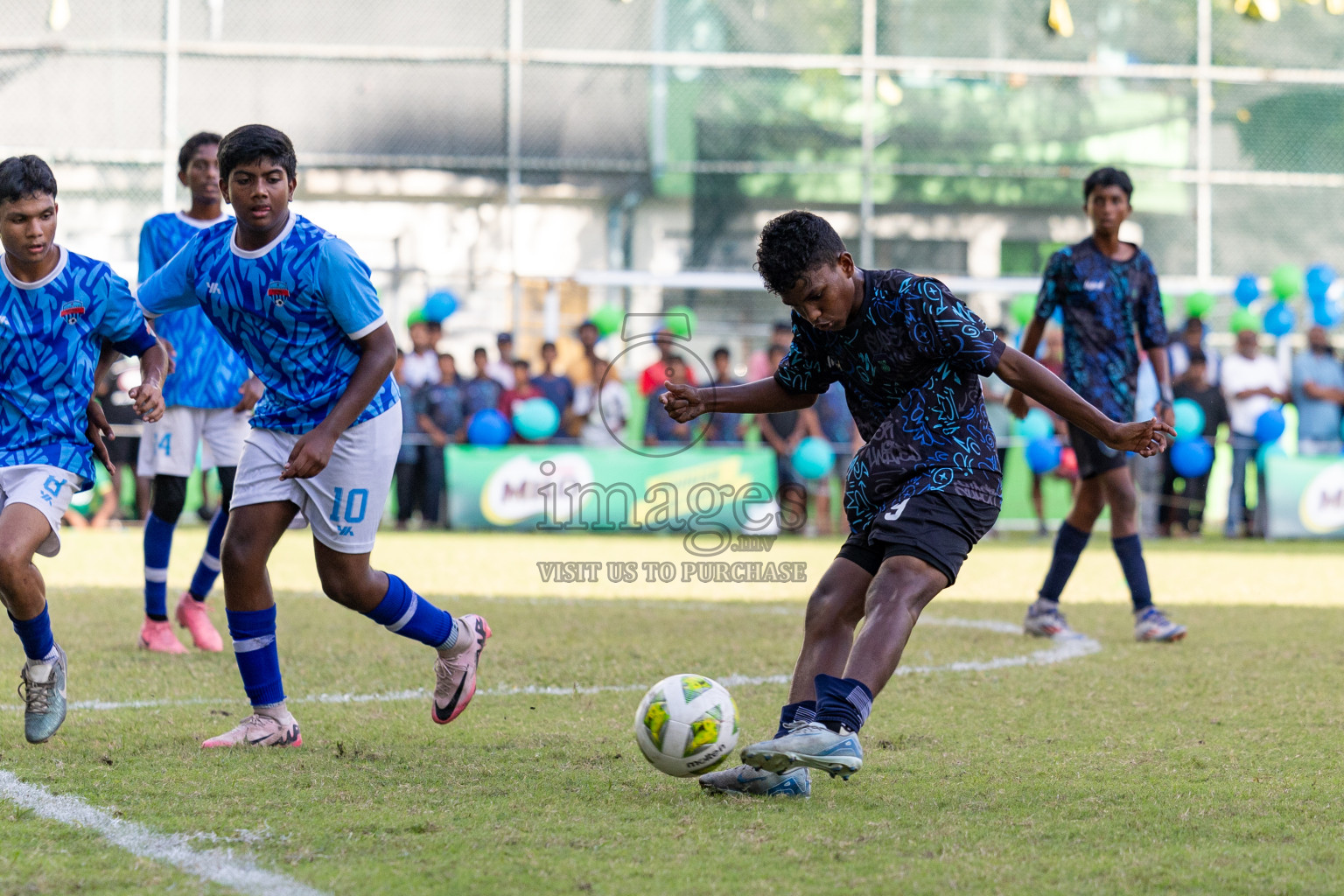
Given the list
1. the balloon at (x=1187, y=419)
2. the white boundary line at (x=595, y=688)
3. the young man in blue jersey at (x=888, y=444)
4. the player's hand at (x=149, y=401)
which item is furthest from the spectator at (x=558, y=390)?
the young man in blue jersey at (x=888, y=444)

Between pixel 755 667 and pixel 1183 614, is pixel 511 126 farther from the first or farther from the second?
pixel 755 667

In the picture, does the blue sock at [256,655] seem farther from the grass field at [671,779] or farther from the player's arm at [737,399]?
the player's arm at [737,399]

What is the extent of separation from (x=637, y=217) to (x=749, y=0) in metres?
Answer: 3.46

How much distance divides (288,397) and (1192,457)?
12489 millimetres

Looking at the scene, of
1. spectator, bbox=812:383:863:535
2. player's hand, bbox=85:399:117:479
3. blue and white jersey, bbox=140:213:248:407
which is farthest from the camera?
spectator, bbox=812:383:863:535

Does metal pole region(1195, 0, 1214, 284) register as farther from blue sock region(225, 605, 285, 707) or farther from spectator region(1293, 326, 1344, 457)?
blue sock region(225, 605, 285, 707)

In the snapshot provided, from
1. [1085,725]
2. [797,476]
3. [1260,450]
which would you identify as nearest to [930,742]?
[1085,725]

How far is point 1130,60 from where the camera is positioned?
814 inches

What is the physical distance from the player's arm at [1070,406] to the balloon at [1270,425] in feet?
41.0

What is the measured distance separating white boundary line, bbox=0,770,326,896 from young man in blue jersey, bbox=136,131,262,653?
2.74m

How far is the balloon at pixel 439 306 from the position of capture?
1596cm

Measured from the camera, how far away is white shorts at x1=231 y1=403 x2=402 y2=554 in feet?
14.9

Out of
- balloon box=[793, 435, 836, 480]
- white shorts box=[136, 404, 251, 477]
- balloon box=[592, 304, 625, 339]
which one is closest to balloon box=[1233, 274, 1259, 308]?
balloon box=[793, 435, 836, 480]

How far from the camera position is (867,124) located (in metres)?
20.2
